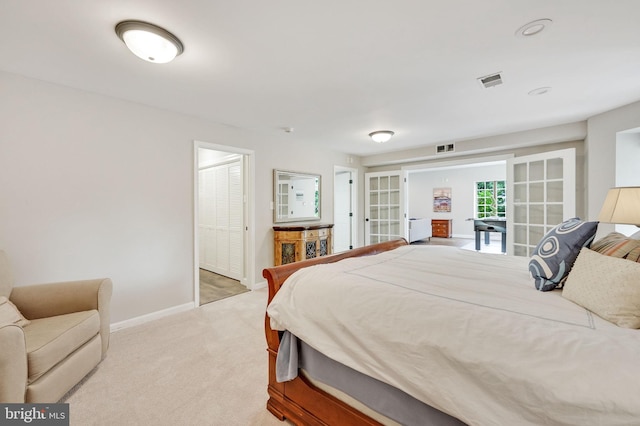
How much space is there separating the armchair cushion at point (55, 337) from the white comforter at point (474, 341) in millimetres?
1290

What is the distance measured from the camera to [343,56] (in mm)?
2039

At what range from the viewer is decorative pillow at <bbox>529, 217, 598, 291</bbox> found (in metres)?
1.38

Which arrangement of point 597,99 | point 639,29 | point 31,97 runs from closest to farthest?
point 639,29
point 31,97
point 597,99

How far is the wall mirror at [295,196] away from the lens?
4.38 meters

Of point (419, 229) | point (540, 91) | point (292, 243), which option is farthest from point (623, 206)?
point (419, 229)

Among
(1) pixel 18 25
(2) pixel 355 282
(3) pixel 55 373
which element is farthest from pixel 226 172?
(2) pixel 355 282

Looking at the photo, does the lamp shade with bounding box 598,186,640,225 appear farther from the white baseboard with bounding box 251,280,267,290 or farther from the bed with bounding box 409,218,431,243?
the bed with bounding box 409,218,431,243

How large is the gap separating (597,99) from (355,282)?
140 inches

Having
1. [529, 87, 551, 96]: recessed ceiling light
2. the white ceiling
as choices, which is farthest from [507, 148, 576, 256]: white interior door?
[529, 87, 551, 96]: recessed ceiling light

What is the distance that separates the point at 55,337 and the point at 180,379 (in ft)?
2.68

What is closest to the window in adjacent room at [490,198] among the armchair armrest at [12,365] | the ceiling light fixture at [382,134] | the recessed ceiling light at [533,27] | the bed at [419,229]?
the bed at [419,229]

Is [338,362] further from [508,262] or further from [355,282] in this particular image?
[508,262]

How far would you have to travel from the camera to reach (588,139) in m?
3.48

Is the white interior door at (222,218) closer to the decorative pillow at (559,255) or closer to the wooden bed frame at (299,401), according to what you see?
the wooden bed frame at (299,401)
